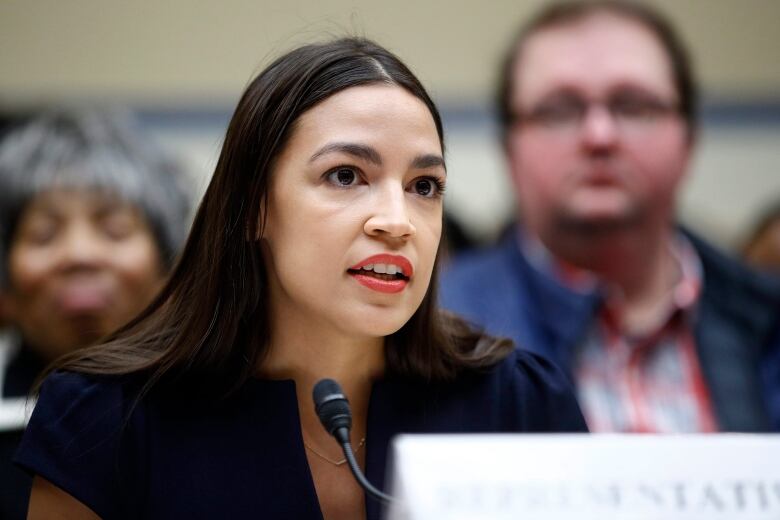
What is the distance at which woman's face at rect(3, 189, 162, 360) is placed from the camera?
236 cm

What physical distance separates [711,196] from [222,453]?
379 cm

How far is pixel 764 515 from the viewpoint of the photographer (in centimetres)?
113

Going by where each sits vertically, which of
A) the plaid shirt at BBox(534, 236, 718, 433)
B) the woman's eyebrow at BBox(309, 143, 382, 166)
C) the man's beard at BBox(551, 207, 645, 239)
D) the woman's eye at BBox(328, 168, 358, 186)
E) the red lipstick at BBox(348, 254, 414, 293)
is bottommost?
the plaid shirt at BBox(534, 236, 718, 433)

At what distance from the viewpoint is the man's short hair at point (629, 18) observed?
271 centimetres

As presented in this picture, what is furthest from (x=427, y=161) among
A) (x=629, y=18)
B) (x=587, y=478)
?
(x=629, y=18)

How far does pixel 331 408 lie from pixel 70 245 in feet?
3.99

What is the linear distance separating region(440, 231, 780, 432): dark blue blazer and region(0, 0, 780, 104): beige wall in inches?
74.7

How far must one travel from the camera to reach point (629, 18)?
2715 mm

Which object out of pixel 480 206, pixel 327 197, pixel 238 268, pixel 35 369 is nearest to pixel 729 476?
pixel 327 197

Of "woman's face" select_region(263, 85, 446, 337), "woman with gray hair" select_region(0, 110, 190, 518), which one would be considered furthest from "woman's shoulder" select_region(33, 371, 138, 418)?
"woman with gray hair" select_region(0, 110, 190, 518)

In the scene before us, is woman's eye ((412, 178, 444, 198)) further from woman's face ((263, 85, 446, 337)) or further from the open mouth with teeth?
the open mouth with teeth

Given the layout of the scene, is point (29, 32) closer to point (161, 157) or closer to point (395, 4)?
point (395, 4)

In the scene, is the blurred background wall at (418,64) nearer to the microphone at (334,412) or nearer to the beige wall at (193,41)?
the beige wall at (193,41)

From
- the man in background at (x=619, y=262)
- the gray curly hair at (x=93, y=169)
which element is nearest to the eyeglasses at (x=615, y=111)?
the man in background at (x=619, y=262)
